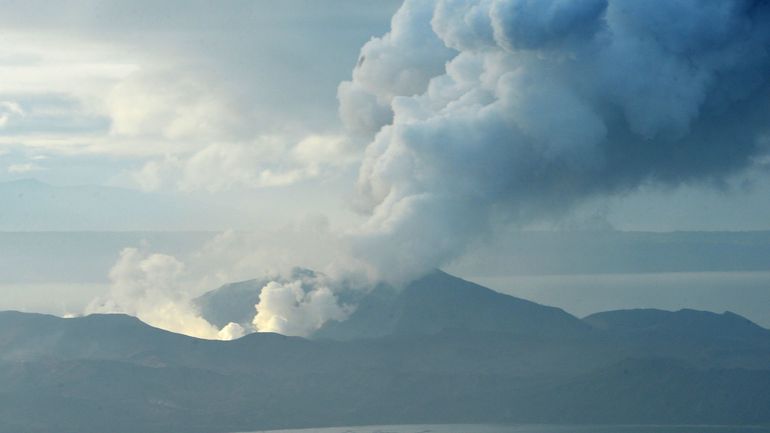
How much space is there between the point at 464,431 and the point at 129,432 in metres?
47.1

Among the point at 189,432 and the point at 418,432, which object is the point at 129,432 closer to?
the point at 189,432

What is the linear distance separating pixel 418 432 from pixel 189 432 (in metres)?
32.2

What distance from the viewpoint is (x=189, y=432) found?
19962 cm

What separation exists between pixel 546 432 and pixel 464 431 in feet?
38.3

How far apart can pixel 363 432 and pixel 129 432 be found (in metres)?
33.0

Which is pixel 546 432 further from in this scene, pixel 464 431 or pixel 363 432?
pixel 363 432

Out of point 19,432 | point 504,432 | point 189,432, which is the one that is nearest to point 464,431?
point 504,432

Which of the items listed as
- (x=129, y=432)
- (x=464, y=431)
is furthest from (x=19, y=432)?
(x=464, y=431)

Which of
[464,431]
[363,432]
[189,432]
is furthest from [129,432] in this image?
[464,431]

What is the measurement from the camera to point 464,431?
651 ft

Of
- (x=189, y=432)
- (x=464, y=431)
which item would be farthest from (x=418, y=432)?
(x=189, y=432)

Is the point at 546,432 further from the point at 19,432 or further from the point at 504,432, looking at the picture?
the point at 19,432

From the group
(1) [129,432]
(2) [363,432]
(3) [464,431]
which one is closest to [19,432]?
(1) [129,432]

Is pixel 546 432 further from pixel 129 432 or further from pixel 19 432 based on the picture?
pixel 19 432
